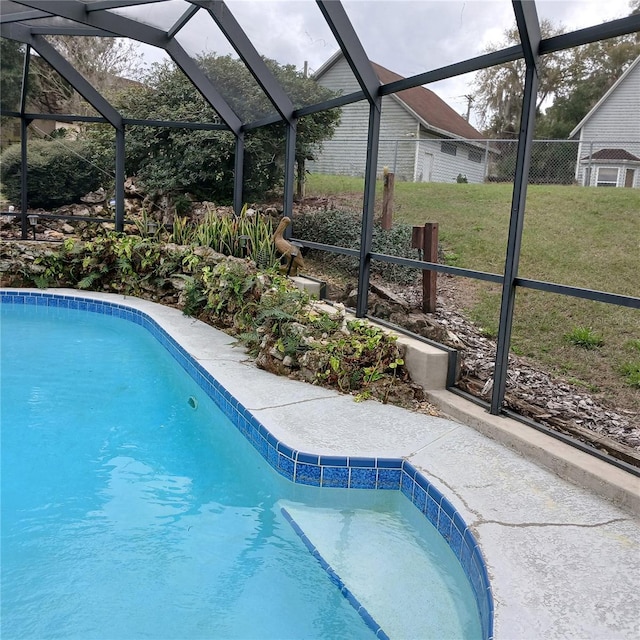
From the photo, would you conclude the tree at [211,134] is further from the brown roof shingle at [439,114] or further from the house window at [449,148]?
the house window at [449,148]

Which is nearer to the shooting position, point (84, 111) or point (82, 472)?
point (82, 472)

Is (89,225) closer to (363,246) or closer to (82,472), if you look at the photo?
(363,246)

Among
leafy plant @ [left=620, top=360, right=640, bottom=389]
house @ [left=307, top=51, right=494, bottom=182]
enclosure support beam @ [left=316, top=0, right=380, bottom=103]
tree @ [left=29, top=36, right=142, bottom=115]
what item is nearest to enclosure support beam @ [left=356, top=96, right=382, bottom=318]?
enclosure support beam @ [left=316, top=0, right=380, bottom=103]

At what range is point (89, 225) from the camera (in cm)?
912

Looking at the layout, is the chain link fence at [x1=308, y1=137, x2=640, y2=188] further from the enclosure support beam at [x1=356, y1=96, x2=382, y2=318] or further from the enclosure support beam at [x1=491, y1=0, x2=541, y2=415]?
the enclosure support beam at [x1=491, y1=0, x2=541, y2=415]

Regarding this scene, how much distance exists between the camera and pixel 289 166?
277 inches

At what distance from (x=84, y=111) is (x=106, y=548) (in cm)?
1011

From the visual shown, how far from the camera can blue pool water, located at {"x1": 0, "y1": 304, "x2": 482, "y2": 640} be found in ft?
7.18

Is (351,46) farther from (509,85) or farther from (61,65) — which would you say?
(61,65)

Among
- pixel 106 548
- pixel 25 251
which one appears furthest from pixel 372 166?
pixel 25 251

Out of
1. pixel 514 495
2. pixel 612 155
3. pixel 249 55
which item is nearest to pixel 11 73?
pixel 249 55

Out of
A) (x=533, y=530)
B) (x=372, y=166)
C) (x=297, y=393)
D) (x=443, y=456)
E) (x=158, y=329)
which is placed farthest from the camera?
(x=158, y=329)

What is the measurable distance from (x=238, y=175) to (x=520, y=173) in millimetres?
5538

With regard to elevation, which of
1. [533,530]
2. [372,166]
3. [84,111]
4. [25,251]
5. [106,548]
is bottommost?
[106,548]
